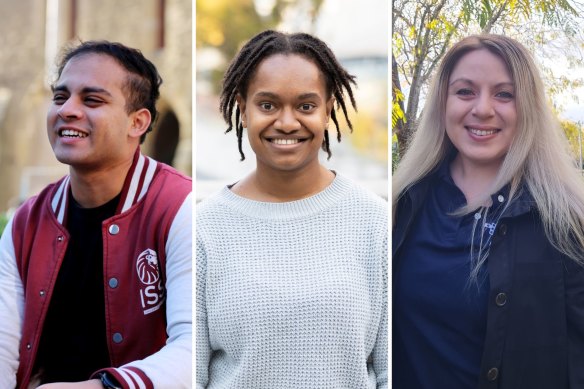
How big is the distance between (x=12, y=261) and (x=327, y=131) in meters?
1.15

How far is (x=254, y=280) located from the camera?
2.80 m

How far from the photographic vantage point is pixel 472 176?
2.97 m

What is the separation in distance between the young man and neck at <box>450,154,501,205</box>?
949 mm

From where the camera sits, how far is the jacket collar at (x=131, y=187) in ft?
9.26

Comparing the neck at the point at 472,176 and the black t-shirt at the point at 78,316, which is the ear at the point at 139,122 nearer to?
the black t-shirt at the point at 78,316

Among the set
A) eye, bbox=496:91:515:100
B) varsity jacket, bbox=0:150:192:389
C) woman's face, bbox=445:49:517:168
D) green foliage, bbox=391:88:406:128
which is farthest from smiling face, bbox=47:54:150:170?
eye, bbox=496:91:515:100

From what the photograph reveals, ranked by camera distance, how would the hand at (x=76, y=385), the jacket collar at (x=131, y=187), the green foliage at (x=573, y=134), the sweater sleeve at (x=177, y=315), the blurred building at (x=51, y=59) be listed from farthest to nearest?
1. the blurred building at (x=51, y=59)
2. the green foliage at (x=573, y=134)
3. the jacket collar at (x=131, y=187)
4. the sweater sleeve at (x=177, y=315)
5. the hand at (x=76, y=385)

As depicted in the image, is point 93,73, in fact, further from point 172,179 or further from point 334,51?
point 334,51

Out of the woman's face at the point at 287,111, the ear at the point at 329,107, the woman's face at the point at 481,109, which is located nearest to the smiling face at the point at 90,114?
the woman's face at the point at 287,111

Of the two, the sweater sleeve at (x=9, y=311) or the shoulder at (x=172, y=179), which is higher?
the shoulder at (x=172, y=179)

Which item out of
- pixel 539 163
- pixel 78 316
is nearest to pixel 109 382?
pixel 78 316

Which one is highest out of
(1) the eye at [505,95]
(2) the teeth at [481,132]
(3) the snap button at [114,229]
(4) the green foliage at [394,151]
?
(1) the eye at [505,95]

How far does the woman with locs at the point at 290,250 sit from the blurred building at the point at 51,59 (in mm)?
1229

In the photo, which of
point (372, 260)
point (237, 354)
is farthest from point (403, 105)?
point (237, 354)
